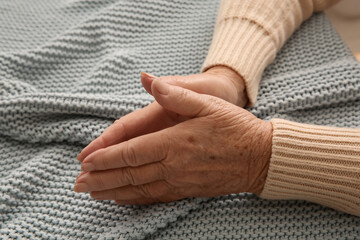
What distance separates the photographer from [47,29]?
112 centimetres

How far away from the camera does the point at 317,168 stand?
0.78 metres

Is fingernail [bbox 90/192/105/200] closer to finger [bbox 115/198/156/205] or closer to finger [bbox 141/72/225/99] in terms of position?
finger [bbox 115/198/156/205]

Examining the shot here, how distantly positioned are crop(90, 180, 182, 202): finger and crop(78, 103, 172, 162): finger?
10 cm

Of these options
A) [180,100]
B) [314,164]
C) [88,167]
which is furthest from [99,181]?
[314,164]

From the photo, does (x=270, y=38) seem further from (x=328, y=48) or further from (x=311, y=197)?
(x=311, y=197)

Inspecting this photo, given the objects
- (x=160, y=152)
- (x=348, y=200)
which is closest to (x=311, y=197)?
(x=348, y=200)

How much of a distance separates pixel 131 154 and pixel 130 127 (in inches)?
3.6

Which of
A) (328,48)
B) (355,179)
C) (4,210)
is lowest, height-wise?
(4,210)

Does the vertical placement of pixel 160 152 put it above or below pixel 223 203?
above

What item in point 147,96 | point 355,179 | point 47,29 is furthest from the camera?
point 47,29

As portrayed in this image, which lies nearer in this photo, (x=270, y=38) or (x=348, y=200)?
(x=348, y=200)

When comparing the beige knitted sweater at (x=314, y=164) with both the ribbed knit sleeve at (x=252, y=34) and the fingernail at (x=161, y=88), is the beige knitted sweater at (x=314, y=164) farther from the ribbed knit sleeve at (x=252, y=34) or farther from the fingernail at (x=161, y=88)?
the fingernail at (x=161, y=88)

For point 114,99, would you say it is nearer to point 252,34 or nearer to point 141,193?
point 141,193

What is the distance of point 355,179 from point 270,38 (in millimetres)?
426
